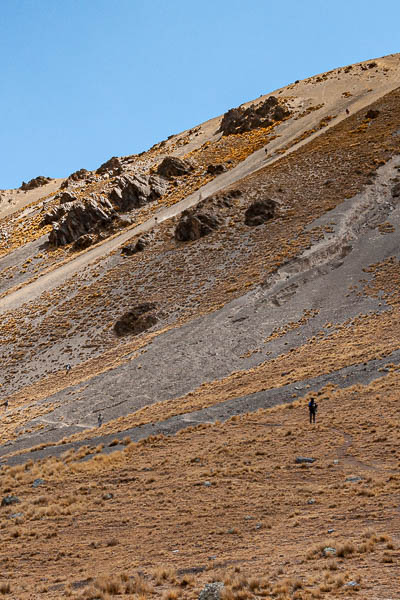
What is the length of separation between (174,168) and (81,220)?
18982mm

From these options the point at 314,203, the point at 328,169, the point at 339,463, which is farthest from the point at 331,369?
the point at 328,169

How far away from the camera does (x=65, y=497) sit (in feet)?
58.5

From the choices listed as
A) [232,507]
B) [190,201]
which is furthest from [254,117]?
[232,507]

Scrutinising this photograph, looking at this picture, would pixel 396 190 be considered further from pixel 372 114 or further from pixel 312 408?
pixel 312 408

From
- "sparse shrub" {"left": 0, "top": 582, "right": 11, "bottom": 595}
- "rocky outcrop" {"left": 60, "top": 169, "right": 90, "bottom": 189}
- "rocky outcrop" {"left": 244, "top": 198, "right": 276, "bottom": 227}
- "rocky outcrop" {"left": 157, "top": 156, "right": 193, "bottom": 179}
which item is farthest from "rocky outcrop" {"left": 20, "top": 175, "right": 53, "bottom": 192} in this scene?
"sparse shrub" {"left": 0, "top": 582, "right": 11, "bottom": 595}

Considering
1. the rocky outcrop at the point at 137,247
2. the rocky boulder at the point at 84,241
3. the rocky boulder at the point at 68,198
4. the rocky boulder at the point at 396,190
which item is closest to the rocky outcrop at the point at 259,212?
the rocky outcrop at the point at 137,247

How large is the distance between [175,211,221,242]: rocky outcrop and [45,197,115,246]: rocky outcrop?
69.7 ft

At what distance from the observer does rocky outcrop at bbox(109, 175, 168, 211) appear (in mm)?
80188

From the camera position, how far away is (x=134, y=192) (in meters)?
80.6

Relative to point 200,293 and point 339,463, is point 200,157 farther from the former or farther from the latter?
point 339,463

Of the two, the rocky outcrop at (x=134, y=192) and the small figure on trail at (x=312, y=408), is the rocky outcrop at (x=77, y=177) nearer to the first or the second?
the rocky outcrop at (x=134, y=192)

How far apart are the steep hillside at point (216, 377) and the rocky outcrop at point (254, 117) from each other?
13.0m

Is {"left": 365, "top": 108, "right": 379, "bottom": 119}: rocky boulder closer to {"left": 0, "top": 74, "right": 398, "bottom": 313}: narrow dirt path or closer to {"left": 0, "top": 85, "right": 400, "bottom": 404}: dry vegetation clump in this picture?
{"left": 0, "top": 74, "right": 398, "bottom": 313}: narrow dirt path

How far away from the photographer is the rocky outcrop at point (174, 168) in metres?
87.1
